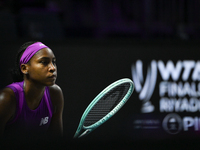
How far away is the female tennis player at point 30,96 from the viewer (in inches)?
101

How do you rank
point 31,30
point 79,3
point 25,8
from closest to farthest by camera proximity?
point 31,30 → point 25,8 → point 79,3

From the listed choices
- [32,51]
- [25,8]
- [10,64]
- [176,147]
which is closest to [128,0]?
[25,8]

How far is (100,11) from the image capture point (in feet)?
15.8

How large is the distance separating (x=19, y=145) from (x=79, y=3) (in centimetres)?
341

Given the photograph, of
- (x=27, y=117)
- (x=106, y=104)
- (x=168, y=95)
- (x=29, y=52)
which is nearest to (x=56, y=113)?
(x=27, y=117)

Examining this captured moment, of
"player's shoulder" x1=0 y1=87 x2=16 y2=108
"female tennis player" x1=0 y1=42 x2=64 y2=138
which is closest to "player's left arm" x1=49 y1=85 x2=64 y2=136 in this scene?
"female tennis player" x1=0 y1=42 x2=64 y2=138

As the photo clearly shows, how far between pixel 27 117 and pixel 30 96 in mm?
144

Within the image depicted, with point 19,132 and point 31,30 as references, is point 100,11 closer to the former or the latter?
point 31,30

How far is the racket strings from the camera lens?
278cm

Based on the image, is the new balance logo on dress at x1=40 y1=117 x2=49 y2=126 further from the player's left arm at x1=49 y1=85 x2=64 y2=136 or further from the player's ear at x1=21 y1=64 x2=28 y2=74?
the player's ear at x1=21 y1=64 x2=28 y2=74

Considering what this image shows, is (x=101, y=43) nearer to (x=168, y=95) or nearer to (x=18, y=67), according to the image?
(x=168, y=95)

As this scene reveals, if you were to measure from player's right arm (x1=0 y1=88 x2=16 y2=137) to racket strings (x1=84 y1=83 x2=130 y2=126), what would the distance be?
→ 0.54 metres

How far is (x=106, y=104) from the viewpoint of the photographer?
2.84 meters

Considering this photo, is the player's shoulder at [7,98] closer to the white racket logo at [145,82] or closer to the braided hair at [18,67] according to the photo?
the braided hair at [18,67]
